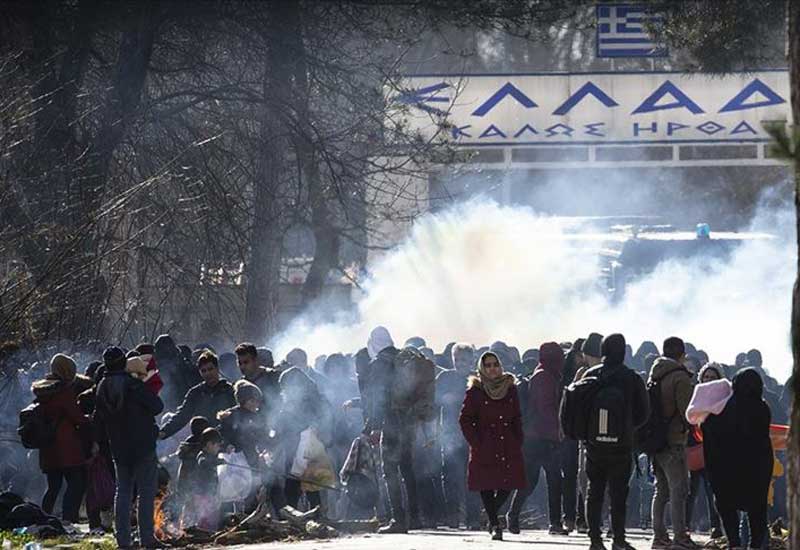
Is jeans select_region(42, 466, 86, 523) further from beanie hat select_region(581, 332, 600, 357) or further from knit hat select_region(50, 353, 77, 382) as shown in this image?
beanie hat select_region(581, 332, 600, 357)

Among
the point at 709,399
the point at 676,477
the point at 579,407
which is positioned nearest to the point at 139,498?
the point at 579,407

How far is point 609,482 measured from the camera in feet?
45.3

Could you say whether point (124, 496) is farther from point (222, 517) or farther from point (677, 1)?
point (677, 1)

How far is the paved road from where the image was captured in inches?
571

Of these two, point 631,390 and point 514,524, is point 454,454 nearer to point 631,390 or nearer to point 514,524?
point 514,524

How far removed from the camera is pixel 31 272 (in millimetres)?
19641

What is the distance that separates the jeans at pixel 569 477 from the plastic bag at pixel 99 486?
12.7 feet

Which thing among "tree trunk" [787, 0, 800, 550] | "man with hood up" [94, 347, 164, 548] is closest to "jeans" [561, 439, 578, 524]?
"man with hood up" [94, 347, 164, 548]

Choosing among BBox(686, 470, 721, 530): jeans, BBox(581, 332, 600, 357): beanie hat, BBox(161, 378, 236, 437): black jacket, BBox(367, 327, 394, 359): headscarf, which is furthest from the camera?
BBox(367, 327, 394, 359): headscarf

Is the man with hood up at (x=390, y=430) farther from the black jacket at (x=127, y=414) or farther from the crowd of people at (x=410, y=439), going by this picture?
the black jacket at (x=127, y=414)

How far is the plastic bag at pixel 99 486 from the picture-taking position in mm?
16781

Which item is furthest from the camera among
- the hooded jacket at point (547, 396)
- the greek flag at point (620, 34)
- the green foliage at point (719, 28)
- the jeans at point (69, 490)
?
the greek flag at point (620, 34)

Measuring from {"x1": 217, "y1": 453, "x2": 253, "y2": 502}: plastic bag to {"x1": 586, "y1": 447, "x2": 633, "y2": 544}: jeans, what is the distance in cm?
309

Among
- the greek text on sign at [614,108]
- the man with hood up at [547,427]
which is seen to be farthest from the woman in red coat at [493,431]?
the greek text on sign at [614,108]
